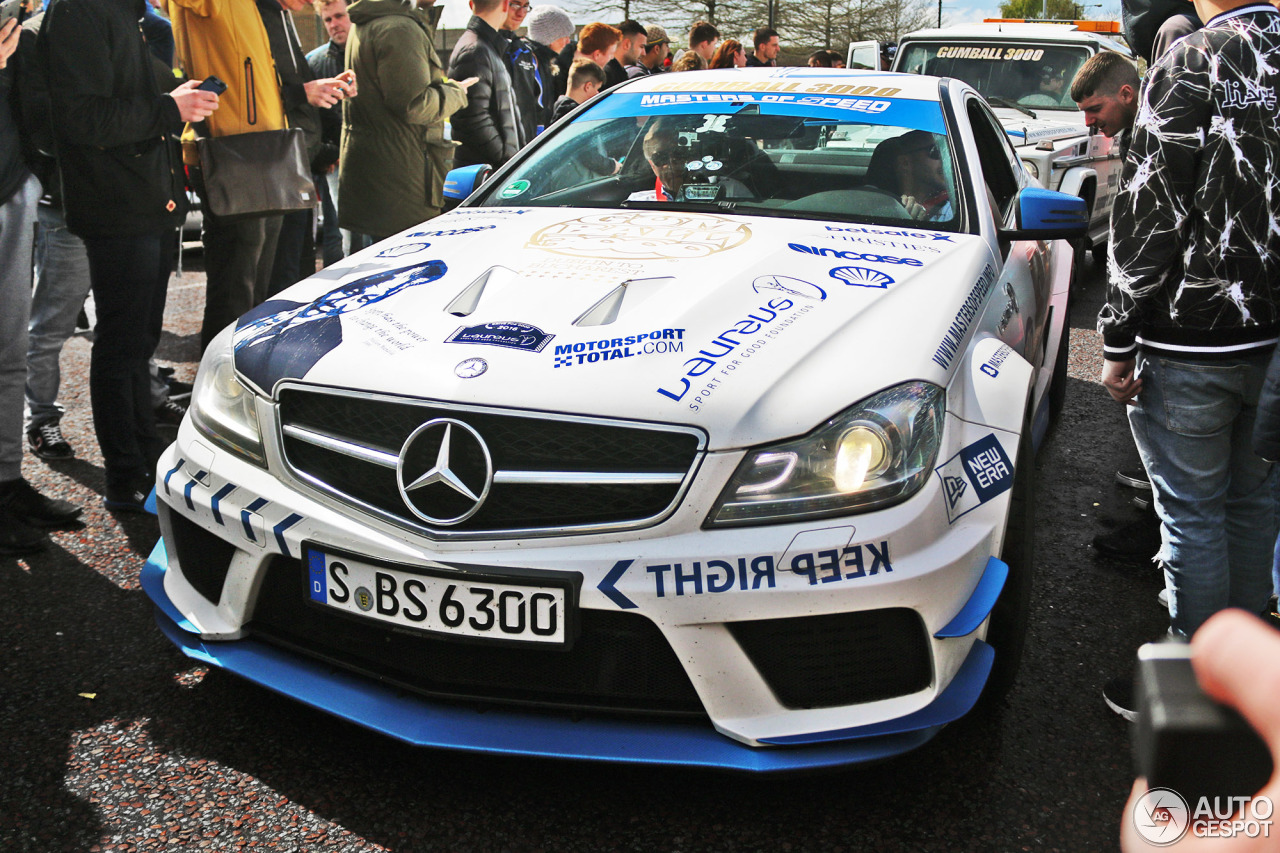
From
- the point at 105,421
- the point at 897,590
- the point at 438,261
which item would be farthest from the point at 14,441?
the point at 897,590

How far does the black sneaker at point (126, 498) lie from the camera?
3.81 metres

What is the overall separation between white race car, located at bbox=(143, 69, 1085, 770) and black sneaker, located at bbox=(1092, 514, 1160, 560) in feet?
3.92

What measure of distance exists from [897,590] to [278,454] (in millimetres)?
1268

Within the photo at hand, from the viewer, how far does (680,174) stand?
3471mm

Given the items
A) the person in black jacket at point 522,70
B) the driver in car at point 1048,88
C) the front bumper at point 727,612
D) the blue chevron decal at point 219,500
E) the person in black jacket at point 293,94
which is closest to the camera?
Result: the front bumper at point 727,612

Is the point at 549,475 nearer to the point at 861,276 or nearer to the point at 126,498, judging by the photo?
the point at 861,276

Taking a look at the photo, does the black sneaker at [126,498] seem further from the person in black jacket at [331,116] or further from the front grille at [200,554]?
the person in black jacket at [331,116]

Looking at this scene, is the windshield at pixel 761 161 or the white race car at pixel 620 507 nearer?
the white race car at pixel 620 507

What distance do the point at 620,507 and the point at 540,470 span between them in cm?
17

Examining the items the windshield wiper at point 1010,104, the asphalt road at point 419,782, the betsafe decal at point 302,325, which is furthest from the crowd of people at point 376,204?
the windshield wiper at point 1010,104

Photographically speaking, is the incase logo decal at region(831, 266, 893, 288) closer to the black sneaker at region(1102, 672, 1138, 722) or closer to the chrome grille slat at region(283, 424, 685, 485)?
the chrome grille slat at region(283, 424, 685, 485)

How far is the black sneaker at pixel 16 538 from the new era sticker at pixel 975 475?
9.09 feet

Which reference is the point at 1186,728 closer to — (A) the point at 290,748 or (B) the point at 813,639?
(B) the point at 813,639

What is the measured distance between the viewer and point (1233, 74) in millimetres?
2275
